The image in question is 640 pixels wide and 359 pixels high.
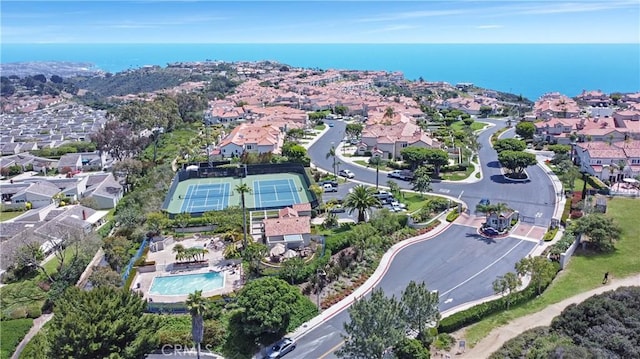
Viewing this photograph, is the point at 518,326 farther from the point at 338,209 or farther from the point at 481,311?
the point at 338,209

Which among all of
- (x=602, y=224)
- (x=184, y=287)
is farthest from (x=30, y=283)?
(x=602, y=224)

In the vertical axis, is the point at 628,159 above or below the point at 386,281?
above

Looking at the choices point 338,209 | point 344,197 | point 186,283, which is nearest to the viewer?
point 186,283

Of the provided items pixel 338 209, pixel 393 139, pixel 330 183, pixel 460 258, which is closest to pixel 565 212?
pixel 460 258

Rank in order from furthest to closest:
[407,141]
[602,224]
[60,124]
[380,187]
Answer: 1. [60,124]
2. [407,141]
3. [380,187]
4. [602,224]

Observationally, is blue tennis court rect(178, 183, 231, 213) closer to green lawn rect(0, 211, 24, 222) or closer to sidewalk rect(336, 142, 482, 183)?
green lawn rect(0, 211, 24, 222)

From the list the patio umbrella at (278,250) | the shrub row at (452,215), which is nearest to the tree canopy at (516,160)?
the shrub row at (452,215)

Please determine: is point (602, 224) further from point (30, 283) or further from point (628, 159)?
point (30, 283)
